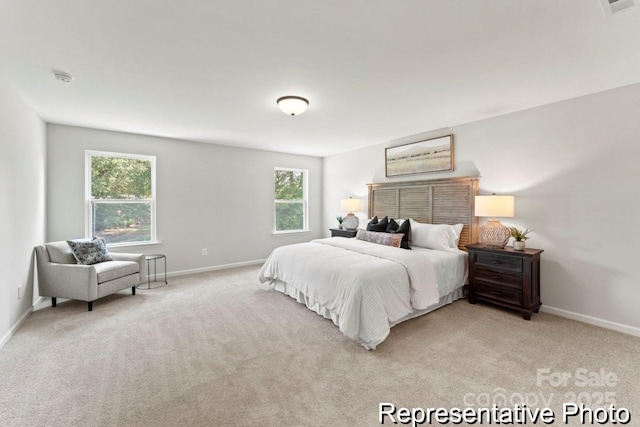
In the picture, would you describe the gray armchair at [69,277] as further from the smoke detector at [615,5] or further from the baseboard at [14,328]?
the smoke detector at [615,5]

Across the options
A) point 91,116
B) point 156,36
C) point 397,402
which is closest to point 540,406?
point 397,402

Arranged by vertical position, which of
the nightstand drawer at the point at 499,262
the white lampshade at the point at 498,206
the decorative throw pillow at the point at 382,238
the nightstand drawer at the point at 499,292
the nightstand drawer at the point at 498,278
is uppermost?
the white lampshade at the point at 498,206

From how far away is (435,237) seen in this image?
376 centimetres

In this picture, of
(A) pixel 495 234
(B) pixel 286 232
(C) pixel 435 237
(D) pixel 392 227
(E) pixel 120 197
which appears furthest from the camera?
(B) pixel 286 232

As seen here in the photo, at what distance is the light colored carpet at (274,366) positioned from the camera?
1701mm

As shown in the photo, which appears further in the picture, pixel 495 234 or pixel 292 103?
pixel 495 234

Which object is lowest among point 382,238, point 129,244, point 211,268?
point 211,268

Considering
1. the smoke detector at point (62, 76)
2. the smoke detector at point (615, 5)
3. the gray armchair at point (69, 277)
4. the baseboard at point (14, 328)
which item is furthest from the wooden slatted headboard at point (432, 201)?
the baseboard at point (14, 328)

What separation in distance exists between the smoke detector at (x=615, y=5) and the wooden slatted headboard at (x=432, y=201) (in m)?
2.31

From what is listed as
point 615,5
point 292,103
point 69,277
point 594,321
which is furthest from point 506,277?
point 69,277

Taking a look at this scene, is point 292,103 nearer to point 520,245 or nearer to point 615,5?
point 615,5

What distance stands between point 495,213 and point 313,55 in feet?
8.91

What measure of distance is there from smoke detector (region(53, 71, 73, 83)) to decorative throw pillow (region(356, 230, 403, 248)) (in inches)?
149

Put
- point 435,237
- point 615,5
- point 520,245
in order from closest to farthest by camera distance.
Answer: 1. point 615,5
2. point 520,245
3. point 435,237
